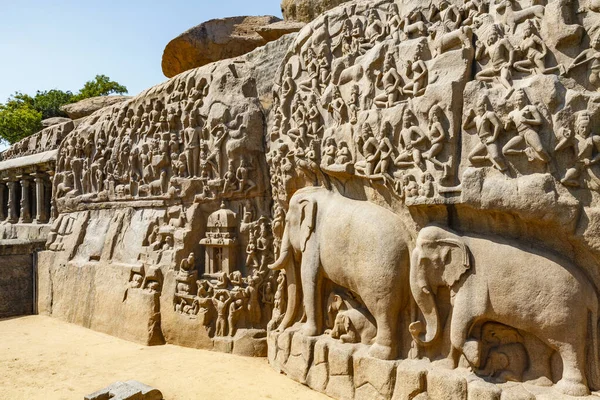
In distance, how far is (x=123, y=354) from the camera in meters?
7.31

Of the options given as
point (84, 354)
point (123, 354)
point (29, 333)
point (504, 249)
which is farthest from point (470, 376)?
point (29, 333)

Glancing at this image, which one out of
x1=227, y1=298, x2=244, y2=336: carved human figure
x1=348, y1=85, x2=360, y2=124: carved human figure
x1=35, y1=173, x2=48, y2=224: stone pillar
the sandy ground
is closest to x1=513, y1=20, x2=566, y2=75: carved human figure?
x1=348, y1=85, x2=360, y2=124: carved human figure

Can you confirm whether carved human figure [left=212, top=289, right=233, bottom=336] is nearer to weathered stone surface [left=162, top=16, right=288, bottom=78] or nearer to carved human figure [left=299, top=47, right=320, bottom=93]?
carved human figure [left=299, top=47, right=320, bottom=93]

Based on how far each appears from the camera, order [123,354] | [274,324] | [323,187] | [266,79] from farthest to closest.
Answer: [266,79]
[123,354]
[274,324]
[323,187]

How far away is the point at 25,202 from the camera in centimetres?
1435

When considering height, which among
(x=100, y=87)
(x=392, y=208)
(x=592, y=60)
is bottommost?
(x=392, y=208)

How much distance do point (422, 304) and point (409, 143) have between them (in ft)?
5.56

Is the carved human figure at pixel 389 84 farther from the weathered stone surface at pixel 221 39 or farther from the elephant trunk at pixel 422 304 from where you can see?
the weathered stone surface at pixel 221 39

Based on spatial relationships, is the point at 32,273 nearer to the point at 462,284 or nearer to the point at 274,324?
the point at 274,324

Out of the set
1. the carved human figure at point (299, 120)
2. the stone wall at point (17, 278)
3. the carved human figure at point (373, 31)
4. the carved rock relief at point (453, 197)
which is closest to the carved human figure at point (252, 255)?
the carved rock relief at point (453, 197)

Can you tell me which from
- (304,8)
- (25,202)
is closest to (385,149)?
(304,8)

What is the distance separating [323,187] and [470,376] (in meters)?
2.95

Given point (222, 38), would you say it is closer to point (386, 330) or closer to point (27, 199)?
point (27, 199)

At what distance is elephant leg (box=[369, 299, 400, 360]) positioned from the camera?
16.1ft
